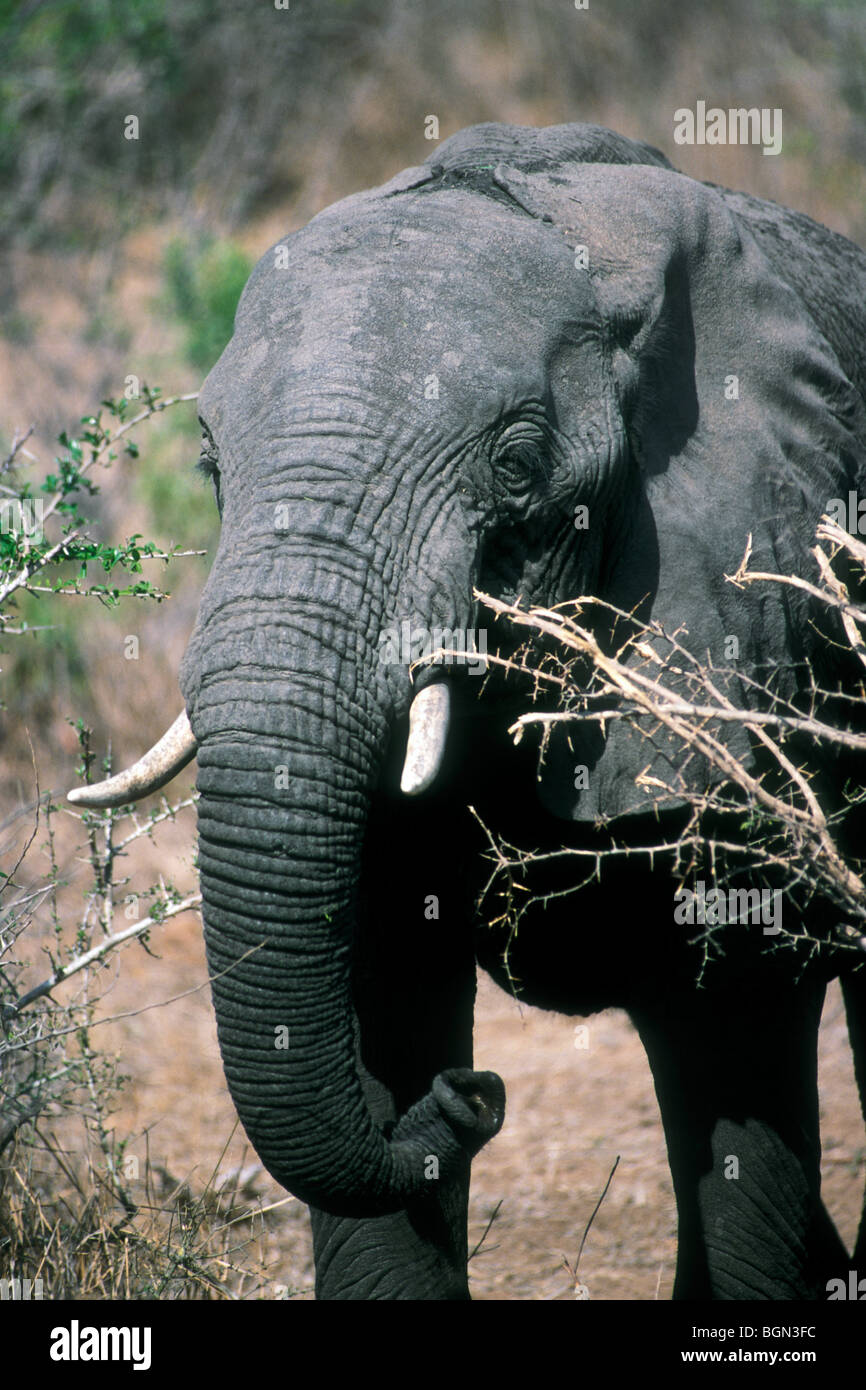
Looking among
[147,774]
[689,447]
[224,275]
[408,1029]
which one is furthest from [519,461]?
[224,275]

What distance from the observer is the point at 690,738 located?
8.52 feet

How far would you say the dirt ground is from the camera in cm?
439

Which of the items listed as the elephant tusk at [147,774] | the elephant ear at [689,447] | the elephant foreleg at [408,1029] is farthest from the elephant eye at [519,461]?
the elephant foreleg at [408,1029]

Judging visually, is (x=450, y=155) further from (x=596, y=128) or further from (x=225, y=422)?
(x=225, y=422)

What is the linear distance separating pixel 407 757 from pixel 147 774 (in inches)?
21.3

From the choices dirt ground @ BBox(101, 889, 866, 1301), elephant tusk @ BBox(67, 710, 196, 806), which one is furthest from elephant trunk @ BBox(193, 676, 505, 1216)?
dirt ground @ BBox(101, 889, 866, 1301)

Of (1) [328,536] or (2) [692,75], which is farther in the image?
(2) [692,75]

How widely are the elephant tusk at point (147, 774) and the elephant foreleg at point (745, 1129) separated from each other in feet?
4.00

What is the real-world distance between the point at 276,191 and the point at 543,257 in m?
10.6

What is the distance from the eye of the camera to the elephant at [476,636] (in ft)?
8.01

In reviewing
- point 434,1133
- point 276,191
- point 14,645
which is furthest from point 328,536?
point 276,191

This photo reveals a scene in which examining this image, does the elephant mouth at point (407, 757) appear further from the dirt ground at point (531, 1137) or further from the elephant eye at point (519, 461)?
the dirt ground at point (531, 1137)

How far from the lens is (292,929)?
2.43 meters

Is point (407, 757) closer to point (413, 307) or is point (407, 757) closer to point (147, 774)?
point (147, 774)
